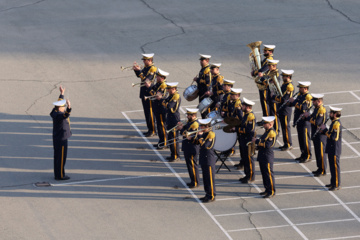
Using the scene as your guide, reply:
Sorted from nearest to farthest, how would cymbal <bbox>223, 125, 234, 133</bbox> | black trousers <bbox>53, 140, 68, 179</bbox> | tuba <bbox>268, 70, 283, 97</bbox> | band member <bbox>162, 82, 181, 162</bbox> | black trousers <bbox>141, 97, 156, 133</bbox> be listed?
cymbal <bbox>223, 125, 234, 133</bbox>
black trousers <bbox>53, 140, 68, 179</bbox>
band member <bbox>162, 82, 181, 162</bbox>
tuba <bbox>268, 70, 283, 97</bbox>
black trousers <bbox>141, 97, 156, 133</bbox>

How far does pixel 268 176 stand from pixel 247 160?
2.96 ft

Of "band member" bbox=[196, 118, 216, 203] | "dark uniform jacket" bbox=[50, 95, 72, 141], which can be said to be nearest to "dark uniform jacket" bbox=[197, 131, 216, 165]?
"band member" bbox=[196, 118, 216, 203]

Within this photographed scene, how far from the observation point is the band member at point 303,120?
19828 millimetres

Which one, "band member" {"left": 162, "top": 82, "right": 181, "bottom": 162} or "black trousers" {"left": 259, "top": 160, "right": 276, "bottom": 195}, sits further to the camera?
"band member" {"left": 162, "top": 82, "right": 181, "bottom": 162}

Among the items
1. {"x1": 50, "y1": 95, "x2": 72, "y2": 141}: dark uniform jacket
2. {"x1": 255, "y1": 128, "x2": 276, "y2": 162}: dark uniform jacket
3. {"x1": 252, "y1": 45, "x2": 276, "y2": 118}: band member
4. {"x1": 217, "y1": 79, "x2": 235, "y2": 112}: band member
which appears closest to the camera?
{"x1": 255, "y1": 128, "x2": 276, "y2": 162}: dark uniform jacket

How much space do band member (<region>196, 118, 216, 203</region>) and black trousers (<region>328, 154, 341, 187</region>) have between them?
8.57 ft

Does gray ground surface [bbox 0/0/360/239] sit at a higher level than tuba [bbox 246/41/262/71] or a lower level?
lower

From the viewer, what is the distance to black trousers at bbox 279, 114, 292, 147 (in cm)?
2075

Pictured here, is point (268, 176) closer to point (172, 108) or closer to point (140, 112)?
point (172, 108)

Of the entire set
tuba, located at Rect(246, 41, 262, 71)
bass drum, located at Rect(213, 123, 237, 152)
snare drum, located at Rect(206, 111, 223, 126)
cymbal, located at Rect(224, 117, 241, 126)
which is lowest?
bass drum, located at Rect(213, 123, 237, 152)

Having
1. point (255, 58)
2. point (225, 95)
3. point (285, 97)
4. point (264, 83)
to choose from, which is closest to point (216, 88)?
point (225, 95)

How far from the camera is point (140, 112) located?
22.9 meters

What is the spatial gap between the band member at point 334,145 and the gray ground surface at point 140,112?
292 mm

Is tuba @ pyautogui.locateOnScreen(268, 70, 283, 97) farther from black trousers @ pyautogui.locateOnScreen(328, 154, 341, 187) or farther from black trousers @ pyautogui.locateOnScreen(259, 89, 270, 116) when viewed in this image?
black trousers @ pyautogui.locateOnScreen(328, 154, 341, 187)
